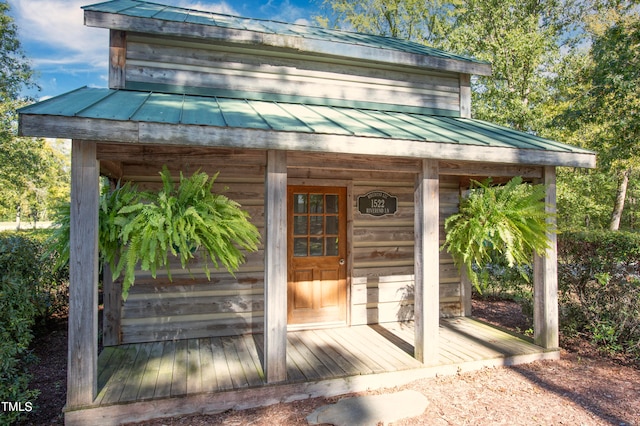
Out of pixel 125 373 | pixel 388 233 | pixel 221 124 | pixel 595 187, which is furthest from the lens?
pixel 595 187

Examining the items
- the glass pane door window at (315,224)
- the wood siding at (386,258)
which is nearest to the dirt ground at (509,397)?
the wood siding at (386,258)

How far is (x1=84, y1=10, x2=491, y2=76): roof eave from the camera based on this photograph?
4.32 metres

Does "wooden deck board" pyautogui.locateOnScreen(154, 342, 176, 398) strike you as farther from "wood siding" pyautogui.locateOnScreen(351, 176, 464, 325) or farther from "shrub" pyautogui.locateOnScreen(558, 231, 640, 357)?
"shrub" pyautogui.locateOnScreen(558, 231, 640, 357)

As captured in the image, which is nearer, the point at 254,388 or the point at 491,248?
the point at 254,388

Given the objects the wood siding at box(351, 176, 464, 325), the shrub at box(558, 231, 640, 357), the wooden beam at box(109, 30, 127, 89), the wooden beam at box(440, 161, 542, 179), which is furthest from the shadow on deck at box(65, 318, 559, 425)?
the wooden beam at box(109, 30, 127, 89)

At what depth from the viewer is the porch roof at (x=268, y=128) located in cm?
288

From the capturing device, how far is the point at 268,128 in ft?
10.6

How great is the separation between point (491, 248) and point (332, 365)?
2.44m

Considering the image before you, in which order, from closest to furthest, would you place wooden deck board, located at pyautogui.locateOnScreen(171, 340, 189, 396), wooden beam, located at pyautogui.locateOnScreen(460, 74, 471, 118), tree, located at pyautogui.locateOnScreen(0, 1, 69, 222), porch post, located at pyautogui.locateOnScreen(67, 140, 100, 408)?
porch post, located at pyautogui.locateOnScreen(67, 140, 100, 408) → wooden deck board, located at pyautogui.locateOnScreen(171, 340, 189, 396) → wooden beam, located at pyautogui.locateOnScreen(460, 74, 471, 118) → tree, located at pyautogui.locateOnScreen(0, 1, 69, 222)

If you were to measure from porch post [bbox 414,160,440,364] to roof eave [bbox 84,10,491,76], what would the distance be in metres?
2.05

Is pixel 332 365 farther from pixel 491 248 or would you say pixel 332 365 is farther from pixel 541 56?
pixel 541 56

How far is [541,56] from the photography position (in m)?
→ 12.1

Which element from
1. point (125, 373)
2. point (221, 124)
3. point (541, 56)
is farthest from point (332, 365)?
point (541, 56)

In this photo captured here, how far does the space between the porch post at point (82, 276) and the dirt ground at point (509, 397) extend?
53cm
